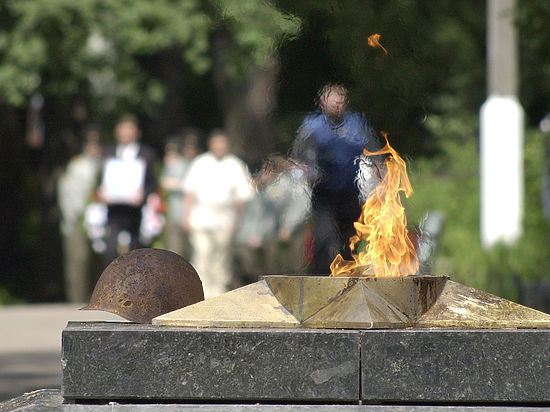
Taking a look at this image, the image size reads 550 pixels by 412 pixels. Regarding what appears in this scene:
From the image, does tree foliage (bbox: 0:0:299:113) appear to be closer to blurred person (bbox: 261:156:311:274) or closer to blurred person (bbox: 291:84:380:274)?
blurred person (bbox: 261:156:311:274)

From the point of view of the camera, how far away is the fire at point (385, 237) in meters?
6.32

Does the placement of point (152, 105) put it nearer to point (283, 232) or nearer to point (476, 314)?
point (283, 232)

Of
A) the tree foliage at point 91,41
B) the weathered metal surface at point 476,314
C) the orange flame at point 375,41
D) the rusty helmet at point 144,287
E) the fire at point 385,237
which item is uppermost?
the tree foliage at point 91,41

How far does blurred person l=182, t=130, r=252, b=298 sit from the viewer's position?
52.4 ft

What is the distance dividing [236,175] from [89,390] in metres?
10.4

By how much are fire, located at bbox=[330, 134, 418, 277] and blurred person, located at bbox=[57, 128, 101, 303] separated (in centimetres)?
1207

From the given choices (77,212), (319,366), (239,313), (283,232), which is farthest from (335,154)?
(77,212)

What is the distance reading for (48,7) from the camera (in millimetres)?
18656

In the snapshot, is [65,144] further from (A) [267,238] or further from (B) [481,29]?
(B) [481,29]

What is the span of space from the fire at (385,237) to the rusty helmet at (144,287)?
660 mm

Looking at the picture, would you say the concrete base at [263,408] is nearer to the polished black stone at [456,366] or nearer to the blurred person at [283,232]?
the polished black stone at [456,366]

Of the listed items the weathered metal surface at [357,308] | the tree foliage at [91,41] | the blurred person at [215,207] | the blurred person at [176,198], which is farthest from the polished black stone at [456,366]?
the tree foliage at [91,41]

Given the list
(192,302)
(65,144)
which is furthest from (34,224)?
(192,302)

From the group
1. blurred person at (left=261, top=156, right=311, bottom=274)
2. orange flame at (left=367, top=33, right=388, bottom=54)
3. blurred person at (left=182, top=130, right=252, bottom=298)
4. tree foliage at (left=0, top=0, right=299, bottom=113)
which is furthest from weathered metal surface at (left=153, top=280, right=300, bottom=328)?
tree foliage at (left=0, top=0, right=299, bottom=113)
